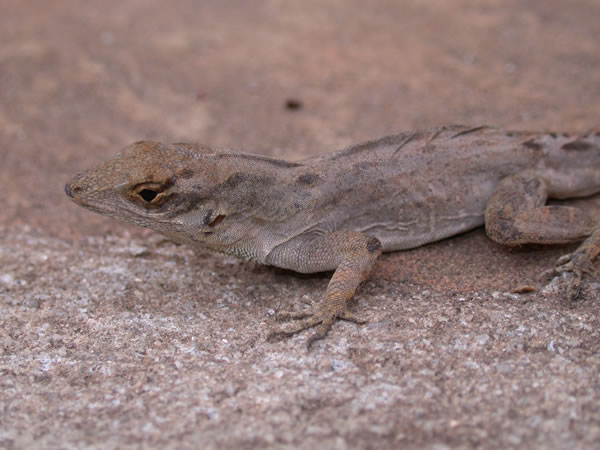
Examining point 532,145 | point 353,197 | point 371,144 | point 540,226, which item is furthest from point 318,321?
point 532,145

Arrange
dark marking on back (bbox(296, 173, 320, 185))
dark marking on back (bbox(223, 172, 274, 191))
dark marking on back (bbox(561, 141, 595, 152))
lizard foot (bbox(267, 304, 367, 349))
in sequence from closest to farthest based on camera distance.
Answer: lizard foot (bbox(267, 304, 367, 349)), dark marking on back (bbox(223, 172, 274, 191)), dark marking on back (bbox(296, 173, 320, 185)), dark marking on back (bbox(561, 141, 595, 152))

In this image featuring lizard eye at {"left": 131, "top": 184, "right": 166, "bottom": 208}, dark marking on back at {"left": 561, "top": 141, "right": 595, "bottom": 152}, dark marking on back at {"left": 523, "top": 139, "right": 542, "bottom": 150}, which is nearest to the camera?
lizard eye at {"left": 131, "top": 184, "right": 166, "bottom": 208}

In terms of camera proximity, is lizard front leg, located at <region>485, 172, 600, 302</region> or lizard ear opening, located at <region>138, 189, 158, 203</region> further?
lizard front leg, located at <region>485, 172, 600, 302</region>

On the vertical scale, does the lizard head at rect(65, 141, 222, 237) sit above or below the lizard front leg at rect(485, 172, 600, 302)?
above

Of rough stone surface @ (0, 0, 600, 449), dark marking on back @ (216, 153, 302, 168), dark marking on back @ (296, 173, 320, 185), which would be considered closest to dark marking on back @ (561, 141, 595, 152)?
rough stone surface @ (0, 0, 600, 449)

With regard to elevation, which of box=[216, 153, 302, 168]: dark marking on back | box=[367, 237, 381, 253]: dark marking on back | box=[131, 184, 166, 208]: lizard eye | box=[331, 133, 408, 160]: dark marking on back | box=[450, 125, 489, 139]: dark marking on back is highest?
box=[450, 125, 489, 139]: dark marking on back

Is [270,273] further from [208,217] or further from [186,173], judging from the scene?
[186,173]

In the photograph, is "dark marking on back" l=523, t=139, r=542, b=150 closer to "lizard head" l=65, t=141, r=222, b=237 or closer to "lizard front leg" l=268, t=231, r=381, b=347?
"lizard front leg" l=268, t=231, r=381, b=347

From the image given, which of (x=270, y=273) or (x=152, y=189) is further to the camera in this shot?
(x=270, y=273)
